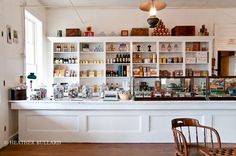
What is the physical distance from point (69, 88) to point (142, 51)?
302 centimetres

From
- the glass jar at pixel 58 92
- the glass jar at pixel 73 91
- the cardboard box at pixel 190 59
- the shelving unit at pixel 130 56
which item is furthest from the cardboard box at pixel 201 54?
the glass jar at pixel 58 92

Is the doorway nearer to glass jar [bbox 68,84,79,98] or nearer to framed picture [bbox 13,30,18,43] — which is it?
glass jar [bbox 68,84,79,98]

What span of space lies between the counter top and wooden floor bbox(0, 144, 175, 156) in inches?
27.1

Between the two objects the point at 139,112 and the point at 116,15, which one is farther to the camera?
the point at 116,15

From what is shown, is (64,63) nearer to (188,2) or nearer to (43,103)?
(43,103)

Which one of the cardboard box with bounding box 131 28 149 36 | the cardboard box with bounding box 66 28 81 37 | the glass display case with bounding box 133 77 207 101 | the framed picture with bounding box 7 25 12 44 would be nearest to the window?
the cardboard box with bounding box 66 28 81 37

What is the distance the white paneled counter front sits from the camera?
16.5 ft

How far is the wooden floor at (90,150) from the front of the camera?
447 cm

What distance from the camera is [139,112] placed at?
504cm

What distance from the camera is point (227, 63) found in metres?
9.19

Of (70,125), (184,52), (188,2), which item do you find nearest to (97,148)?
(70,125)

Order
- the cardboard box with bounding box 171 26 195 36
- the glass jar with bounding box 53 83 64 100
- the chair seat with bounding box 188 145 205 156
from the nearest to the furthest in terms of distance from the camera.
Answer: the chair seat with bounding box 188 145 205 156
the glass jar with bounding box 53 83 64 100
the cardboard box with bounding box 171 26 195 36

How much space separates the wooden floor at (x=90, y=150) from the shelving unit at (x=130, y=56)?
3.04 m

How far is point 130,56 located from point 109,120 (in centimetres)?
299
